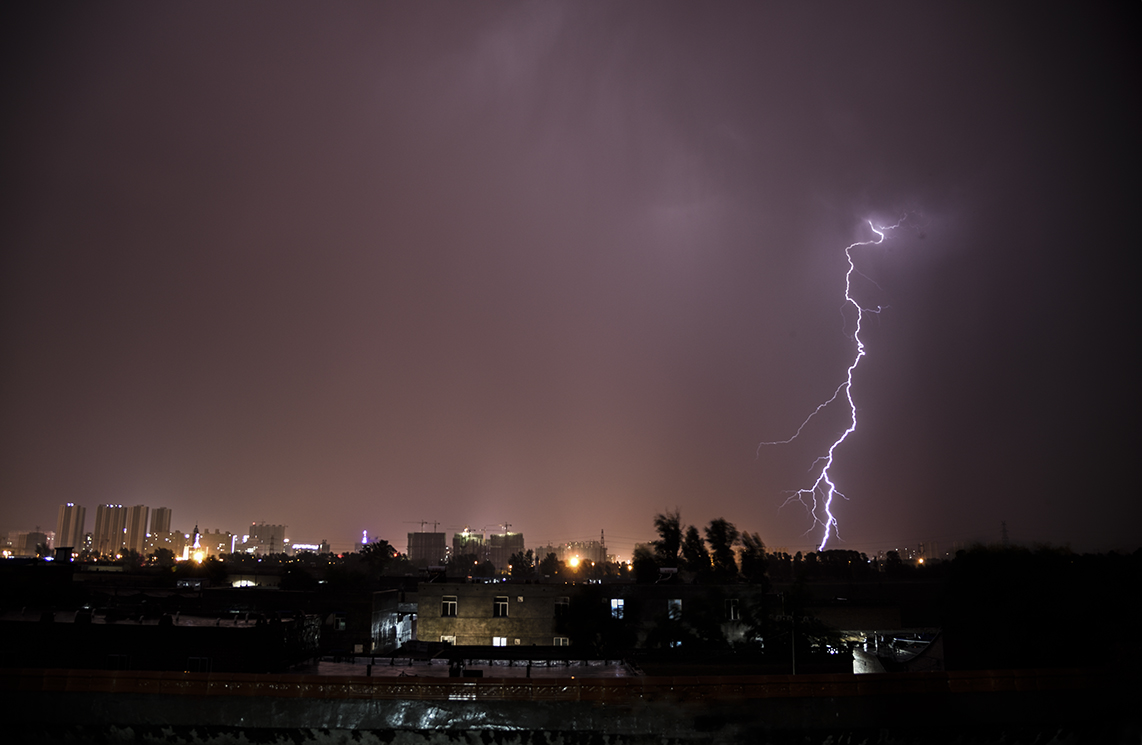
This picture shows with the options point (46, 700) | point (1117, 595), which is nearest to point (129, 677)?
point (46, 700)

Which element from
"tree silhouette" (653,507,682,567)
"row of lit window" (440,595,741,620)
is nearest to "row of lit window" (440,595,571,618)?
"row of lit window" (440,595,741,620)

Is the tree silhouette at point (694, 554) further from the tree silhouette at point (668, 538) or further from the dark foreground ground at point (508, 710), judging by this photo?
the dark foreground ground at point (508, 710)

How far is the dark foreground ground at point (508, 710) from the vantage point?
8.98 m

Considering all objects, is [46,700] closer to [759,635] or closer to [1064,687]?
[1064,687]

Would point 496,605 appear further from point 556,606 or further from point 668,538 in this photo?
point 668,538

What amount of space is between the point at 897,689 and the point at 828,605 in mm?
35395

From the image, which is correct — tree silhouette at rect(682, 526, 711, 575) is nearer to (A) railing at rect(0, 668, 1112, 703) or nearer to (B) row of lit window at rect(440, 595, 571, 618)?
(B) row of lit window at rect(440, 595, 571, 618)

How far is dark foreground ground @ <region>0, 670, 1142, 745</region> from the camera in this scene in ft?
29.5

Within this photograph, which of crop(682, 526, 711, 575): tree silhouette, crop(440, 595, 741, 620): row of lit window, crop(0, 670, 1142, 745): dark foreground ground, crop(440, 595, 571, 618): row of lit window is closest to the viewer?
crop(0, 670, 1142, 745): dark foreground ground

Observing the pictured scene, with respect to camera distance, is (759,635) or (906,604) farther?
(906,604)

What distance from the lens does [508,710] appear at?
357 inches

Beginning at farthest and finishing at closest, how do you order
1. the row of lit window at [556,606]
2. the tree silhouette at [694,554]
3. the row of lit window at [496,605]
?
the tree silhouette at [694,554], the row of lit window at [496,605], the row of lit window at [556,606]

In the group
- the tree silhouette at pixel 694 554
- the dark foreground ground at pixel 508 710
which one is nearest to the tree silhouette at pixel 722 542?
the tree silhouette at pixel 694 554

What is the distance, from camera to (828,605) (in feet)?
135
